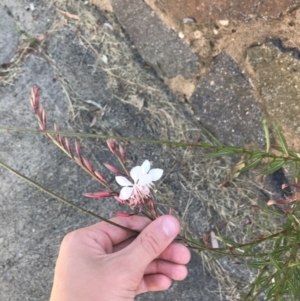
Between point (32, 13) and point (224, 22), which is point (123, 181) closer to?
point (224, 22)

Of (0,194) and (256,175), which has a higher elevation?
(0,194)

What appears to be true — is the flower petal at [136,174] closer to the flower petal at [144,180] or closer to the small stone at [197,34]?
the flower petal at [144,180]

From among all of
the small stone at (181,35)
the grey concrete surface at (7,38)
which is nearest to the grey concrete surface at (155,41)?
the small stone at (181,35)

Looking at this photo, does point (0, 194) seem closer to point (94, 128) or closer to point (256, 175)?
point (94, 128)

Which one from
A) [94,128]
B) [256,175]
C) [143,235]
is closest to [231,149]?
[143,235]

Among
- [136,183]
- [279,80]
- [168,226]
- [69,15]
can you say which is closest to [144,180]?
[136,183]

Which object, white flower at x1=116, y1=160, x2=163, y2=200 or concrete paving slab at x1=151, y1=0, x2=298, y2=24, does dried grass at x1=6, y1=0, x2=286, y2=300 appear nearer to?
concrete paving slab at x1=151, y1=0, x2=298, y2=24
